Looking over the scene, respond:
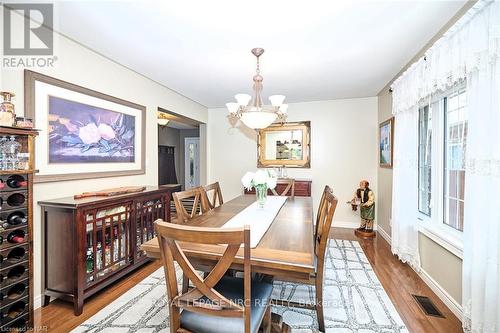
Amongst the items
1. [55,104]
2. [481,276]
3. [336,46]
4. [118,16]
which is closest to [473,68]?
[336,46]

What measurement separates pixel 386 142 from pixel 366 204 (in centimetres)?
105

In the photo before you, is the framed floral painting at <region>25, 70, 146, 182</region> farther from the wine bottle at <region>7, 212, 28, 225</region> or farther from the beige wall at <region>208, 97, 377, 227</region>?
the beige wall at <region>208, 97, 377, 227</region>

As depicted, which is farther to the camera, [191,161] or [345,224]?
[191,161]

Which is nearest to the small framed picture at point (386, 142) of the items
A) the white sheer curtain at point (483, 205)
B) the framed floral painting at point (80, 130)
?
the white sheer curtain at point (483, 205)

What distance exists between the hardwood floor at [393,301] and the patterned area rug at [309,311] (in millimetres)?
80

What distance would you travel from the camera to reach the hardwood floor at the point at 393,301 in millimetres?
1798

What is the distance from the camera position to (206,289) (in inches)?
42.8

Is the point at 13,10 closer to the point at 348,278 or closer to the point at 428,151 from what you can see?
the point at 348,278

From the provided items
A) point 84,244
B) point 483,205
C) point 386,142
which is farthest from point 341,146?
point 84,244

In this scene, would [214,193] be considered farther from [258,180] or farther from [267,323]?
[267,323]

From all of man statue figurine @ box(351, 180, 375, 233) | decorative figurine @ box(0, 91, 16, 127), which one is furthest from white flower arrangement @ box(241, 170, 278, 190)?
man statue figurine @ box(351, 180, 375, 233)

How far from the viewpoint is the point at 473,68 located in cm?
157

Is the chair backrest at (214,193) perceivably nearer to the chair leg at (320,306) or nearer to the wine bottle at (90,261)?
the wine bottle at (90,261)

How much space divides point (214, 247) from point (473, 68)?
2027 millimetres
